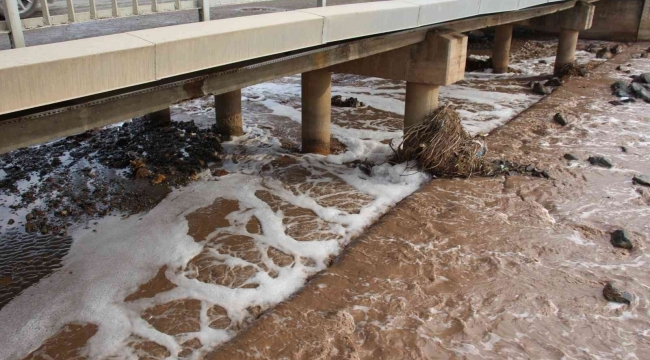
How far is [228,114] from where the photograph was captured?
11.3 metres

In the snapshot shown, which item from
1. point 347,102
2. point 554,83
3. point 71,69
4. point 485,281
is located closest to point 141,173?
point 71,69

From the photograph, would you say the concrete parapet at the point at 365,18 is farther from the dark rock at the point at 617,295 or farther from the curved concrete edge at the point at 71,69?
the dark rock at the point at 617,295

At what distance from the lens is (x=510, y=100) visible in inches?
584

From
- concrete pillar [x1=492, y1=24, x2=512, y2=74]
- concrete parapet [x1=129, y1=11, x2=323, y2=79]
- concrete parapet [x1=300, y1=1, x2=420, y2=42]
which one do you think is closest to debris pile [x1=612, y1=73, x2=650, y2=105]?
concrete pillar [x1=492, y1=24, x2=512, y2=74]

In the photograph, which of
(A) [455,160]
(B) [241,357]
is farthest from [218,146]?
(B) [241,357]

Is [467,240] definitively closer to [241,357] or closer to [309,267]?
[309,267]

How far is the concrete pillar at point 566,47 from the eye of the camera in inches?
690

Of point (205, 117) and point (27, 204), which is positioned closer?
point (27, 204)

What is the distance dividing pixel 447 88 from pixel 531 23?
4.75m

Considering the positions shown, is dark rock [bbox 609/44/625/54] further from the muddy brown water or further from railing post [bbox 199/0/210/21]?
railing post [bbox 199/0/210/21]

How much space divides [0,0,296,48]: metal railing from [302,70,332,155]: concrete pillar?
12.5 feet

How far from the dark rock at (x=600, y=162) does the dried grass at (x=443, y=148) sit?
206cm

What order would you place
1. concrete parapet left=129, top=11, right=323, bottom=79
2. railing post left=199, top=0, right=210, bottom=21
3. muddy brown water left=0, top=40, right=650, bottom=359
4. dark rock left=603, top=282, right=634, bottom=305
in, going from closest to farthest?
concrete parapet left=129, top=11, right=323, bottom=79
railing post left=199, top=0, right=210, bottom=21
muddy brown water left=0, top=40, right=650, bottom=359
dark rock left=603, top=282, right=634, bottom=305

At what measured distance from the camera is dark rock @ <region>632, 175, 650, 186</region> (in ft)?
29.8
